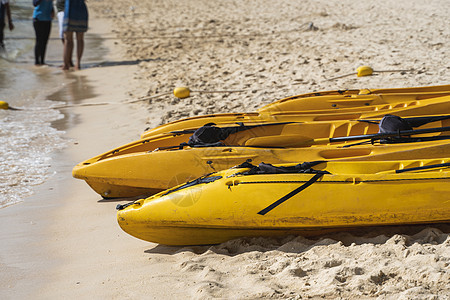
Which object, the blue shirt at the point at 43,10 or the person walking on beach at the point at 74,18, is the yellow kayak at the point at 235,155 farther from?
the blue shirt at the point at 43,10

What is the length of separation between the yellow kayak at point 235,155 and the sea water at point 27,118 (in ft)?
2.64

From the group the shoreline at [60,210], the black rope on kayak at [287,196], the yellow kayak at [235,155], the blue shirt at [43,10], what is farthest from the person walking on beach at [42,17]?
the black rope on kayak at [287,196]

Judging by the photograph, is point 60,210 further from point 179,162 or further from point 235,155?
point 235,155

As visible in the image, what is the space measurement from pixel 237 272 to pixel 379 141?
154cm

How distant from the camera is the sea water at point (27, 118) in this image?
15.3ft

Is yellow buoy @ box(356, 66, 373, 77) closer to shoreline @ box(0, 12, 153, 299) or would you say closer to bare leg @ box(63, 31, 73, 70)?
shoreline @ box(0, 12, 153, 299)

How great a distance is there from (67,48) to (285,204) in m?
7.64

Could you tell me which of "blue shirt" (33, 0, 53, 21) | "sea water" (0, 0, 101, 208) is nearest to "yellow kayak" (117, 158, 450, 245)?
"sea water" (0, 0, 101, 208)

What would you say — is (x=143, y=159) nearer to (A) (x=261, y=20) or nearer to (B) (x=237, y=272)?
(B) (x=237, y=272)

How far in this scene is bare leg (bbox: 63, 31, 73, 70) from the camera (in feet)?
30.2

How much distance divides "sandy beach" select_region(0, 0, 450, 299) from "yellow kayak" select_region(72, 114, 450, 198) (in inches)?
9.5

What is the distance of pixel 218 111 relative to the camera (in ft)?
19.2

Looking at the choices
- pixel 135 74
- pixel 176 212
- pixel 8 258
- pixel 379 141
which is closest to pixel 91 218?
pixel 8 258

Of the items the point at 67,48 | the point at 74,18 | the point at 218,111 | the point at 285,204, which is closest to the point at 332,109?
the point at 218,111
